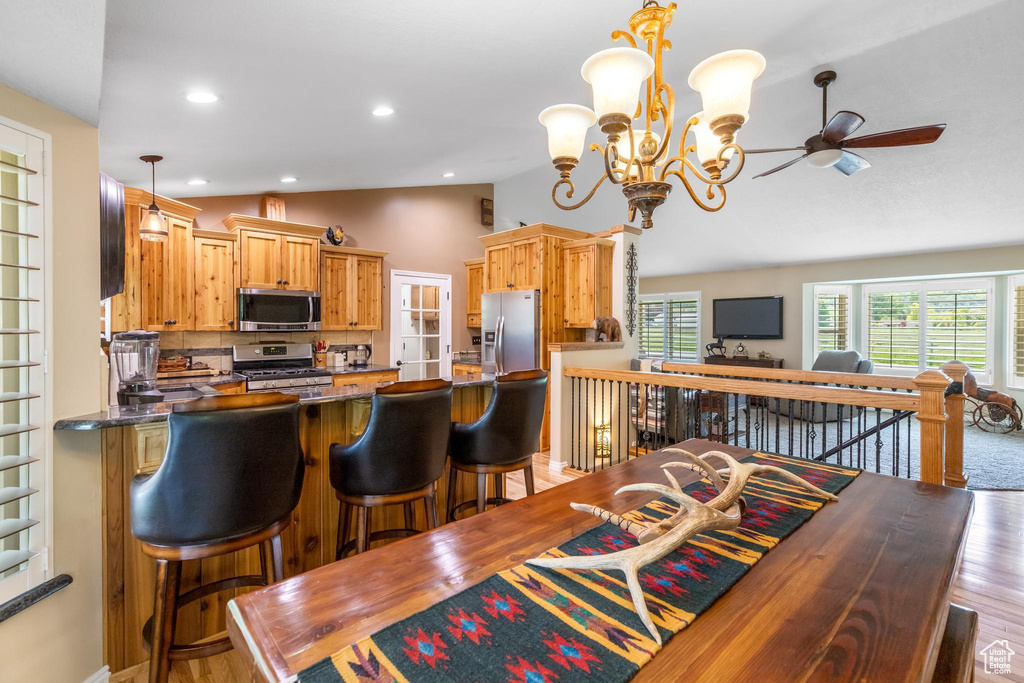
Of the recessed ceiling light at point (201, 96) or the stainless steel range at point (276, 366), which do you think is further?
the stainless steel range at point (276, 366)

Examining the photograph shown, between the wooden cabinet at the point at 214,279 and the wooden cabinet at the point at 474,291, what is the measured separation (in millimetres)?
2873

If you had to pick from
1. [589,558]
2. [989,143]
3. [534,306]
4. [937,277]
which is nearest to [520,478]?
[534,306]

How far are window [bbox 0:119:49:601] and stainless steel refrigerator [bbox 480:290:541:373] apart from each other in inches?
156

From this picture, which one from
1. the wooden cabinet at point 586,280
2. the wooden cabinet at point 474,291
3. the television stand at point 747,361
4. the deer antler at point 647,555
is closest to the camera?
the deer antler at point 647,555

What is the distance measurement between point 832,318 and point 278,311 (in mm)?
8156

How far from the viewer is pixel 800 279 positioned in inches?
295

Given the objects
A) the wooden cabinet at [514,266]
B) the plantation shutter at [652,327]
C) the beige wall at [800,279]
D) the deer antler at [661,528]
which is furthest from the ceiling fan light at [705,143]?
the plantation shutter at [652,327]

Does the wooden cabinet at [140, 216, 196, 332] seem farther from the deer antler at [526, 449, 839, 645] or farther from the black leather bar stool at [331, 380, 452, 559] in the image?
the deer antler at [526, 449, 839, 645]

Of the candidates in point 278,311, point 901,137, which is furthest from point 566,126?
point 278,311

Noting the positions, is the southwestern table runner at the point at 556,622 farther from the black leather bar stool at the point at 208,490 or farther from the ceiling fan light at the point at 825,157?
the ceiling fan light at the point at 825,157

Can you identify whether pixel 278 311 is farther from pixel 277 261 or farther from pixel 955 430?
pixel 955 430

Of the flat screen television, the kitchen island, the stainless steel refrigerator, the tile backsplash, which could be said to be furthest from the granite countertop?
the flat screen television

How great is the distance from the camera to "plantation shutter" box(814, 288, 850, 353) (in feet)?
24.6

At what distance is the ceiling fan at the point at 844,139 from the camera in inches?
127
